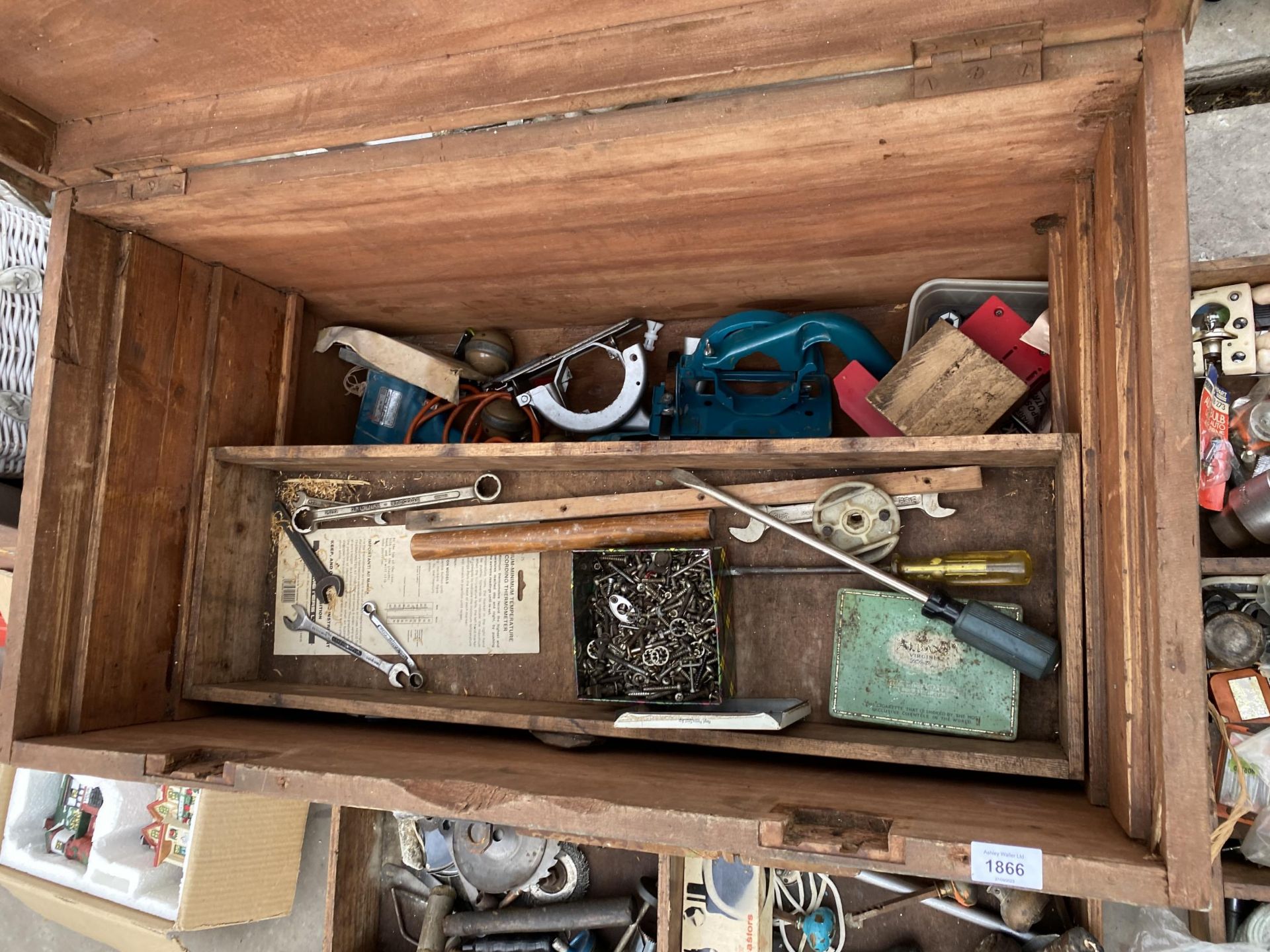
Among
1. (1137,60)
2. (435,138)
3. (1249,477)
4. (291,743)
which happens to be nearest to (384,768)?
(291,743)

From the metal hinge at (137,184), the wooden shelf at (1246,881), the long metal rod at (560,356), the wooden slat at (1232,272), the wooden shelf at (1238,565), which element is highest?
the metal hinge at (137,184)

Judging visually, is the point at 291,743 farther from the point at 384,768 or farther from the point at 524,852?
the point at 524,852

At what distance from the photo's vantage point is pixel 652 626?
1137 mm

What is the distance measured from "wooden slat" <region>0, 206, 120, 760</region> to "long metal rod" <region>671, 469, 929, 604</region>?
862 mm

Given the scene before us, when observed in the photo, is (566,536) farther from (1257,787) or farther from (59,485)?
(1257,787)

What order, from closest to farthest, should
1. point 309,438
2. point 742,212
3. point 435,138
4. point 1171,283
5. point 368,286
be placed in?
1. point 1171,283
2. point 435,138
3. point 742,212
4. point 368,286
5. point 309,438

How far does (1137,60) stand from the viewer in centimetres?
71

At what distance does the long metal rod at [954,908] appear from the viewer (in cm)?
117

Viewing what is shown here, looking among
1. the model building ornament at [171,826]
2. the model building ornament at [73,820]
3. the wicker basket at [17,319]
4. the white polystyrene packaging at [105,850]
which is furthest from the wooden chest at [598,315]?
the model building ornament at [73,820]

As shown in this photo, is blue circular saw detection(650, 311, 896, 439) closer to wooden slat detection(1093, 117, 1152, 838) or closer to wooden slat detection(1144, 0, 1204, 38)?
wooden slat detection(1093, 117, 1152, 838)

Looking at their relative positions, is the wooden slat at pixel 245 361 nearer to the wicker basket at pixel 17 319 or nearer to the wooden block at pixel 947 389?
the wicker basket at pixel 17 319

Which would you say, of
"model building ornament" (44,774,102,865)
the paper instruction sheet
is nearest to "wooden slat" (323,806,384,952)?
the paper instruction sheet

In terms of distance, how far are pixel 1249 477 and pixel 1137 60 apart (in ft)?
2.40

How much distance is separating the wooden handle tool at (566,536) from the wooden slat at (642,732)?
239 millimetres
